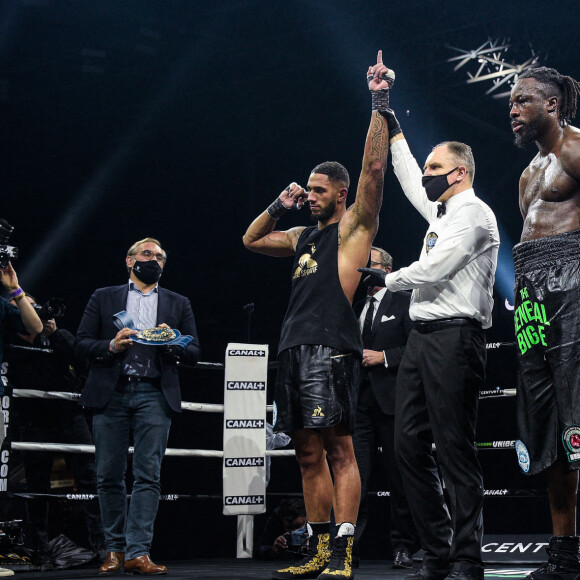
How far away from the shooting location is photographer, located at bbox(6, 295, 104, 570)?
3.91 m

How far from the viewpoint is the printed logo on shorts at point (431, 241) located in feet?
8.21

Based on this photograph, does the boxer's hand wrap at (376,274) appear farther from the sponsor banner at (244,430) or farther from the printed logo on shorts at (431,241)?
the sponsor banner at (244,430)

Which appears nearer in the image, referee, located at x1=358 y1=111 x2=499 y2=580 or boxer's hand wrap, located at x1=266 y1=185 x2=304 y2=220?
referee, located at x1=358 y1=111 x2=499 y2=580

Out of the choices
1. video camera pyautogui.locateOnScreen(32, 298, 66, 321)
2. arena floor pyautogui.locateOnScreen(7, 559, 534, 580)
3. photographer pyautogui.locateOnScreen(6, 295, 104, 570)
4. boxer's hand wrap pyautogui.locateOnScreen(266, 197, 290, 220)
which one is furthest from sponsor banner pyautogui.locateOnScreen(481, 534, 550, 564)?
video camera pyautogui.locateOnScreen(32, 298, 66, 321)

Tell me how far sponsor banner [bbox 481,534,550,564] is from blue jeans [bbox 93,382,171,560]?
1.52m

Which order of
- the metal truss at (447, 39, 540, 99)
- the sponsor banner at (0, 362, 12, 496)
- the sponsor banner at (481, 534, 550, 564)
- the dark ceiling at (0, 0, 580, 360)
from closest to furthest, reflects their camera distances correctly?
the sponsor banner at (0, 362, 12, 496) < the sponsor banner at (481, 534, 550, 564) < the dark ceiling at (0, 0, 580, 360) < the metal truss at (447, 39, 540, 99)

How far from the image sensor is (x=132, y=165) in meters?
7.96

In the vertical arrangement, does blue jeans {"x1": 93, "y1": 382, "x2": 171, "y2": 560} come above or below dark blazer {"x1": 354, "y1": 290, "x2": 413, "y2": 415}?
below

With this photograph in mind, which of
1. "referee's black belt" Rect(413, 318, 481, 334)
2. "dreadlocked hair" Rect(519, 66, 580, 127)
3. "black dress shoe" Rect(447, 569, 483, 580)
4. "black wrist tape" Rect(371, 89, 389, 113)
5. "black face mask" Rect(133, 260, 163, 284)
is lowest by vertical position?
"black dress shoe" Rect(447, 569, 483, 580)

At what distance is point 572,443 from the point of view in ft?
7.30

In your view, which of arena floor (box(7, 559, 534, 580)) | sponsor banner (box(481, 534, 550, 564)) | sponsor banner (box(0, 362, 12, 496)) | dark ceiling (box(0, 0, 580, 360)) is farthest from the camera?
dark ceiling (box(0, 0, 580, 360))

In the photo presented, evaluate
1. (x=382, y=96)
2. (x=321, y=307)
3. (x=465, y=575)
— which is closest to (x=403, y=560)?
(x=321, y=307)

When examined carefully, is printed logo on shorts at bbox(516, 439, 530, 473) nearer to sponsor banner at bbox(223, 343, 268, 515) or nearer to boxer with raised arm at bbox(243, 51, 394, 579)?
boxer with raised arm at bbox(243, 51, 394, 579)

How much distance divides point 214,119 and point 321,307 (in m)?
5.94
